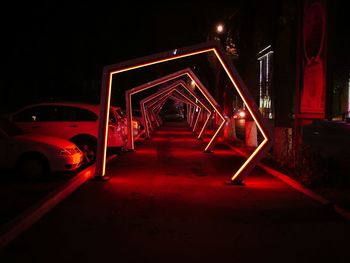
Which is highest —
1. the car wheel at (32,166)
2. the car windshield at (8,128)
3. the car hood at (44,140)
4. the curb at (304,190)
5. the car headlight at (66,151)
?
the car windshield at (8,128)

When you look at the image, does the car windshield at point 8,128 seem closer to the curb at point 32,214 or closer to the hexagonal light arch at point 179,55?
the hexagonal light arch at point 179,55

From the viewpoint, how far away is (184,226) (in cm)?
816

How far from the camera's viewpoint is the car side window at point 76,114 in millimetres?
17094

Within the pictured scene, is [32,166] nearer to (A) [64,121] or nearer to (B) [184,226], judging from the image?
(A) [64,121]

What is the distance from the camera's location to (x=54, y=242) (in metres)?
7.20

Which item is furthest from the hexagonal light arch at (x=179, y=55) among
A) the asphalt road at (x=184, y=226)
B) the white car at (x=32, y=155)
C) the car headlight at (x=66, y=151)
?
the white car at (x=32, y=155)

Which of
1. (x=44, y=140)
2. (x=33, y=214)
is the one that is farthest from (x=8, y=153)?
(x=33, y=214)

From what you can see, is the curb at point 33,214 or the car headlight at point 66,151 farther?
the car headlight at point 66,151

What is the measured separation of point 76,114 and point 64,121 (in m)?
0.45

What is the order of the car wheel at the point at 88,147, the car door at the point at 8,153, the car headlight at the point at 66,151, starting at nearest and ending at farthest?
the car door at the point at 8,153, the car headlight at the point at 66,151, the car wheel at the point at 88,147

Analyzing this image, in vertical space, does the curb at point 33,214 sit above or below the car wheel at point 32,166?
below

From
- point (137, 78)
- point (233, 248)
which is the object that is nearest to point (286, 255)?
point (233, 248)

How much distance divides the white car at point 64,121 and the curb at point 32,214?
4.94 meters

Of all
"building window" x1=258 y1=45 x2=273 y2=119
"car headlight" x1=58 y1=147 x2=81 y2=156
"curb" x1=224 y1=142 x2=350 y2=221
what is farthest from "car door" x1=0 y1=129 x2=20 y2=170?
"building window" x1=258 y1=45 x2=273 y2=119
